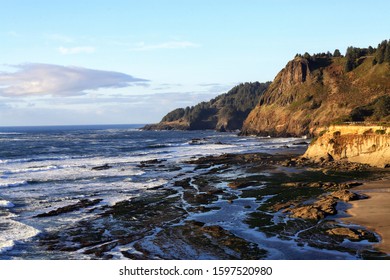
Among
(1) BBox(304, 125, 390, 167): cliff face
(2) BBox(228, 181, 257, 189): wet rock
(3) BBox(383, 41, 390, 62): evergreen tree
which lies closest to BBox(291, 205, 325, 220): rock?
(2) BBox(228, 181, 257, 189): wet rock

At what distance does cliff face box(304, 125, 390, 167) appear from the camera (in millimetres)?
48344

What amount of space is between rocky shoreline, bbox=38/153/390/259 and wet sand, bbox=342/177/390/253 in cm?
61

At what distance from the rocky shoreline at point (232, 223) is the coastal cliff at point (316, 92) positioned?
67115mm

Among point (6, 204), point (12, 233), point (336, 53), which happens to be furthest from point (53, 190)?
point (336, 53)

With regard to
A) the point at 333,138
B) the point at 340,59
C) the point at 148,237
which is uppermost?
the point at 340,59

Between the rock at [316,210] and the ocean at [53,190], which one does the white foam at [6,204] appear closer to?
the ocean at [53,190]

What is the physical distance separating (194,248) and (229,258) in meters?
2.38

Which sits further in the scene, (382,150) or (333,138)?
(333,138)

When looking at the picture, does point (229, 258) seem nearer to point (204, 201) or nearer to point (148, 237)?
point (148, 237)

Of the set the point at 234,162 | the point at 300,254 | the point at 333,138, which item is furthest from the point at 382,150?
the point at 300,254

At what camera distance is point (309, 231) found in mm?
24156

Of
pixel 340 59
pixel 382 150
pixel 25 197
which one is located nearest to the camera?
pixel 25 197

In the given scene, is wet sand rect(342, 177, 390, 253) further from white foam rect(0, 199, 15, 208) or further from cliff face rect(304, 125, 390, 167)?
white foam rect(0, 199, 15, 208)

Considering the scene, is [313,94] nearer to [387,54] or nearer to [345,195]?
[387,54]
